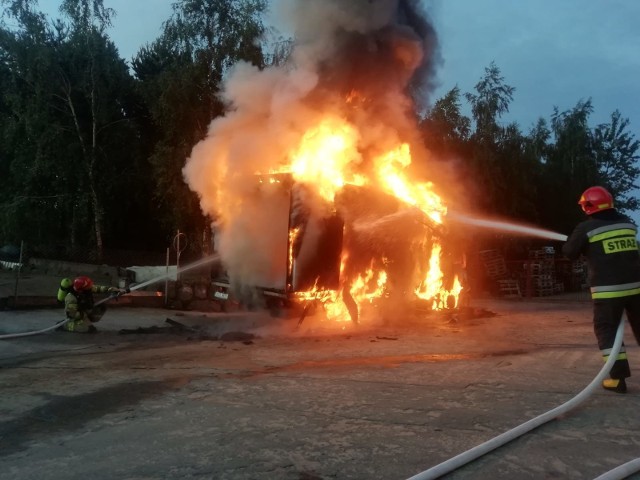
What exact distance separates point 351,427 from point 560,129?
3423 centimetres

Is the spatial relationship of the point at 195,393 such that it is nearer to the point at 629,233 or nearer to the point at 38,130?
the point at 629,233

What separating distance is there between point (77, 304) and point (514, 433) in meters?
7.46

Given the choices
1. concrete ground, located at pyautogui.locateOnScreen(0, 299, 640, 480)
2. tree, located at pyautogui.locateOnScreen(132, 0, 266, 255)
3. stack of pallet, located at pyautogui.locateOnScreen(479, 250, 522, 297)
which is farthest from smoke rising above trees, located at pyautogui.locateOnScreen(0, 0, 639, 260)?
concrete ground, located at pyautogui.locateOnScreen(0, 299, 640, 480)

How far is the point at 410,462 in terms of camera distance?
3.24 metres

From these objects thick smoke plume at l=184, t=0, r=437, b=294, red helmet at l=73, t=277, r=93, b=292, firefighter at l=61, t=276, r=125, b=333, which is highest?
thick smoke plume at l=184, t=0, r=437, b=294

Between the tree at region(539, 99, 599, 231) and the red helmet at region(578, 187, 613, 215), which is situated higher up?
the tree at region(539, 99, 599, 231)

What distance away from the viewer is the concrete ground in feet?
10.7

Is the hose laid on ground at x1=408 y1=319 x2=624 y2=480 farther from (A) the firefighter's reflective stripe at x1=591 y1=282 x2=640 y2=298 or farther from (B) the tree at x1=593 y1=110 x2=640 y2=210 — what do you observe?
(B) the tree at x1=593 y1=110 x2=640 y2=210

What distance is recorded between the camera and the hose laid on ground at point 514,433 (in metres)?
3.01

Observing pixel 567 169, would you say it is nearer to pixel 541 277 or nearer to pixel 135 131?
pixel 541 277

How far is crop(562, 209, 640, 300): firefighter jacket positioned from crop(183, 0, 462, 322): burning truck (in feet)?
16.0

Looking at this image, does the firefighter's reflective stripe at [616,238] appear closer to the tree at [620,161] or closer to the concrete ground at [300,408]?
the concrete ground at [300,408]

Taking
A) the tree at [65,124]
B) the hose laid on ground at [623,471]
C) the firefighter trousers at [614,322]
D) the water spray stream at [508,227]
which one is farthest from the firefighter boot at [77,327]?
the tree at [65,124]

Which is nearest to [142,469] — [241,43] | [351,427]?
[351,427]
